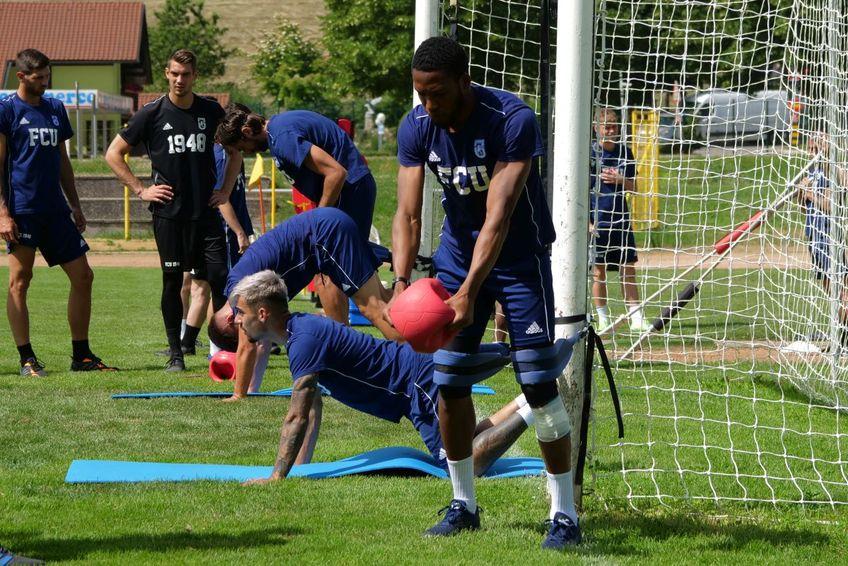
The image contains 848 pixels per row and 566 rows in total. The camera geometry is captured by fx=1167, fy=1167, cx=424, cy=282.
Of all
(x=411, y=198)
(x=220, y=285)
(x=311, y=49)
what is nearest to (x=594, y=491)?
(x=411, y=198)

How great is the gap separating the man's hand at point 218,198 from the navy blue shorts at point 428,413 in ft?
13.1

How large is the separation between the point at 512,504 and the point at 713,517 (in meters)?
0.90

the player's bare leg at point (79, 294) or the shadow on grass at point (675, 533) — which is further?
the player's bare leg at point (79, 294)

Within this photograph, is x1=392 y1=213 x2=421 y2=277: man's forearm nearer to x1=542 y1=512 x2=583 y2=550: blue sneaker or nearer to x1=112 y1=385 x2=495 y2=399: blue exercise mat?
x1=542 y1=512 x2=583 y2=550: blue sneaker

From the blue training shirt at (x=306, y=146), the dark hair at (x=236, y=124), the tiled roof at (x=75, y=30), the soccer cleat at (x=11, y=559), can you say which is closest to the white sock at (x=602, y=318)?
the blue training shirt at (x=306, y=146)

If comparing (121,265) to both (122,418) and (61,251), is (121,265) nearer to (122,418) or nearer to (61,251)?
(61,251)

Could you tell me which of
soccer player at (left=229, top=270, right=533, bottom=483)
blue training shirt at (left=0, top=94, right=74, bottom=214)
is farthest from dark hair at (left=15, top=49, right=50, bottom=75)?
soccer player at (left=229, top=270, right=533, bottom=483)

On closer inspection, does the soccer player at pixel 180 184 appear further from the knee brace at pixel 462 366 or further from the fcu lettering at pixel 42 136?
the knee brace at pixel 462 366

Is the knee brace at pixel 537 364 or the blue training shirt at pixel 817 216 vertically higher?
the blue training shirt at pixel 817 216

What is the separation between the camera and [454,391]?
4809mm

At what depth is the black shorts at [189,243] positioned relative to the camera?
30.9ft

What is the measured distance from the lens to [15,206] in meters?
8.89

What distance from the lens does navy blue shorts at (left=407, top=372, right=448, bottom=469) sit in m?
5.92

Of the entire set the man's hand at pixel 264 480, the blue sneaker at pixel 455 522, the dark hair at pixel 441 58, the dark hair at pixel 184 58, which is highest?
the dark hair at pixel 184 58
